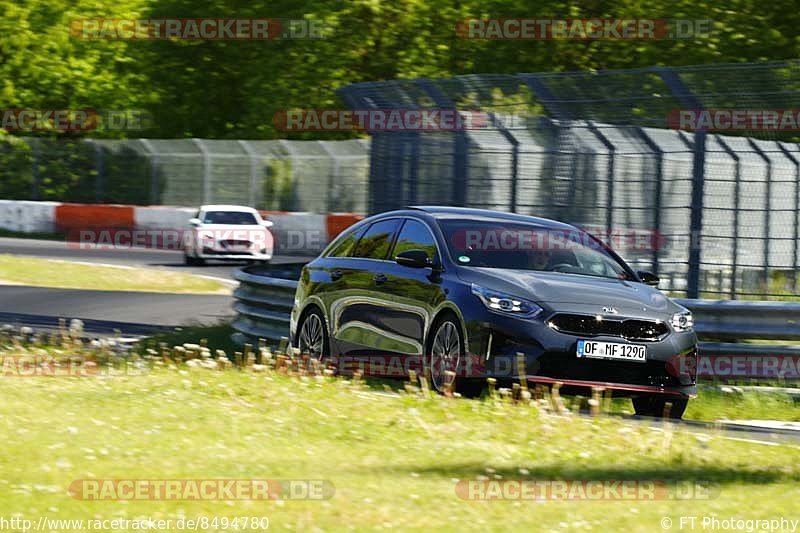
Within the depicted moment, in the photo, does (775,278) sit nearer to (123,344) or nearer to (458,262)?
(458,262)

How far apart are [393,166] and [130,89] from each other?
3259cm

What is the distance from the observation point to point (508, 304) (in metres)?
10.7

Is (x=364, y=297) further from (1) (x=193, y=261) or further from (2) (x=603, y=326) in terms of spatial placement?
(1) (x=193, y=261)

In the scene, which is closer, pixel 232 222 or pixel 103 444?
pixel 103 444

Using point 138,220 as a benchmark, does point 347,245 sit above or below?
above

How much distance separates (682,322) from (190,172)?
32.7 metres

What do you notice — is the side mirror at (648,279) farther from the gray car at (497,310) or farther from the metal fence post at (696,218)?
the metal fence post at (696,218)

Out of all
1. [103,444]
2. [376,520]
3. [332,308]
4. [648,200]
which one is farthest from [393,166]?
[376,520]

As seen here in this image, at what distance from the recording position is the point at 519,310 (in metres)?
10.6

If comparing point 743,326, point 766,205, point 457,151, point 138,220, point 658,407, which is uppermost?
point 457,151

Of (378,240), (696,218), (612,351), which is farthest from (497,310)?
(696,218)

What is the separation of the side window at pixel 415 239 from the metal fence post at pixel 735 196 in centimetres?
442

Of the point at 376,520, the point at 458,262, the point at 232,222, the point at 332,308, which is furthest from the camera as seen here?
the point at 232,222

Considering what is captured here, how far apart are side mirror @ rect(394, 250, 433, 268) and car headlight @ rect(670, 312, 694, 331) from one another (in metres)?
1.84
